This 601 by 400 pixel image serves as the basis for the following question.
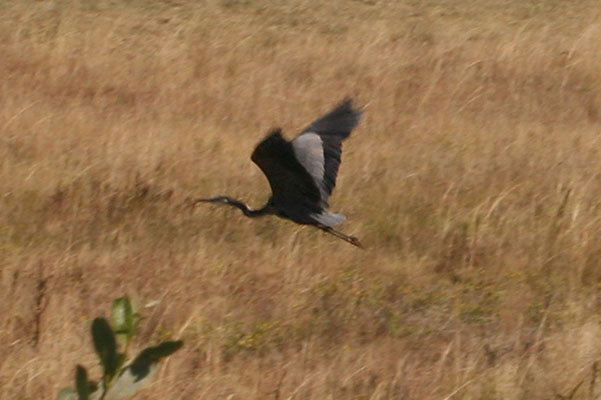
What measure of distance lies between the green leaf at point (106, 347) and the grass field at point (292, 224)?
2.62ft

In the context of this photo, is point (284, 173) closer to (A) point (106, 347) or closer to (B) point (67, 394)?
(B) point (67, 394)

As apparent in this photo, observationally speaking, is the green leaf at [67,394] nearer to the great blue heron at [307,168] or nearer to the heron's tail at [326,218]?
the great blue heron at [307,168]

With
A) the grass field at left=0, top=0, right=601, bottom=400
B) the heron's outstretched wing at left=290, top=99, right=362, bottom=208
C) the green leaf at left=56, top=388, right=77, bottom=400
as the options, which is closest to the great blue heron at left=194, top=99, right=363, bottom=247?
the heron's outstretched wing at left=290, top=99, right=362, bottom=208

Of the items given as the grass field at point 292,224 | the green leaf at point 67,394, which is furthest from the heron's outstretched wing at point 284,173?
the green leaf at point 67,394

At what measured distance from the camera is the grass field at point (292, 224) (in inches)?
228

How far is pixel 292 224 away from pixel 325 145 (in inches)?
52.3

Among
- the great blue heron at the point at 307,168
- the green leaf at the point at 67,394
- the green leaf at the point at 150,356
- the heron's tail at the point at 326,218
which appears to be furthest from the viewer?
the heron's tail at the point at 326,218

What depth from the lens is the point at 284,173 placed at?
20.5 feet

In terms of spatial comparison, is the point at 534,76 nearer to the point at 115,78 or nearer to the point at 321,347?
the point at 115,78

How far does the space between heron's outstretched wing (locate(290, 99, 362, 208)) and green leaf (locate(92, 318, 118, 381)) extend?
9.16 ft

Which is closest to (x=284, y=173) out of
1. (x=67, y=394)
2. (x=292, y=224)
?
(x=292, y=224)

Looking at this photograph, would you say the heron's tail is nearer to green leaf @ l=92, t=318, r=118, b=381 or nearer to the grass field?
the grass field

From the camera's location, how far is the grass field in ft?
19.0

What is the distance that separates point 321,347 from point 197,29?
6278 millimetres
